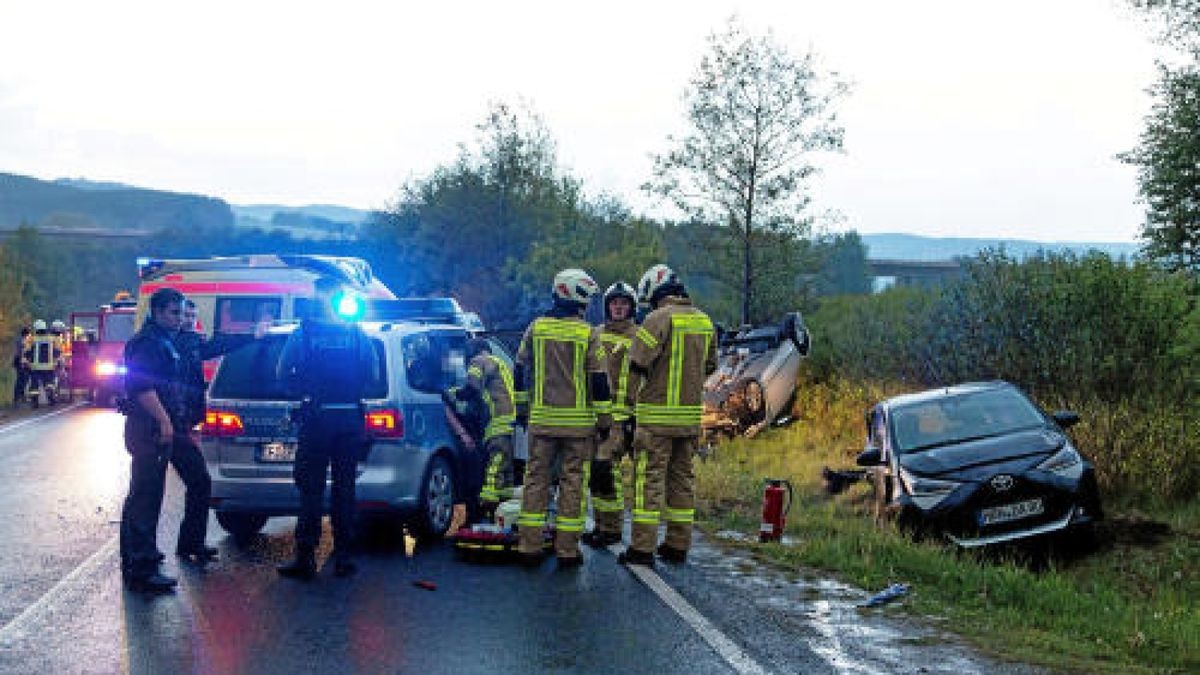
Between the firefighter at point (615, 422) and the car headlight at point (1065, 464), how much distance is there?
3601 mm

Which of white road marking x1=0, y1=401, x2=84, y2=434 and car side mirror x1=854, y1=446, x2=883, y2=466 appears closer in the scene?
car side mirror x1=854, y1=446, x2=883, y2=466

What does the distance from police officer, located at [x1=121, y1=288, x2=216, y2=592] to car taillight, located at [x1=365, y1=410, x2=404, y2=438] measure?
135 cm

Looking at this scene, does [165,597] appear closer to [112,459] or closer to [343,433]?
[343,433]

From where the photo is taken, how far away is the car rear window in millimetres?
9516

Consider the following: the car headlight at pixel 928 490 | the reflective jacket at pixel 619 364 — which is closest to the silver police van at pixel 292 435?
the reflective jacket at pixel 619 364

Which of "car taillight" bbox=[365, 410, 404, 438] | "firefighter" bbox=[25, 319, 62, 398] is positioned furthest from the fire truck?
"car taillight" bbox=[365, 410, 404, 438]

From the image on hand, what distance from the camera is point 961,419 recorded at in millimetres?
12312

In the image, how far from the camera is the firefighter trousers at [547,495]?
29.8 ft

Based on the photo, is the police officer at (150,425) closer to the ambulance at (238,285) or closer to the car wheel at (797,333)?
the ambulance at (238,285)

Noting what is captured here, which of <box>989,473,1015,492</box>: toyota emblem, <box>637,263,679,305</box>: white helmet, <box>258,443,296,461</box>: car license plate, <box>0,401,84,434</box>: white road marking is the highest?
<box>637,263,679,305</box>: white helmet

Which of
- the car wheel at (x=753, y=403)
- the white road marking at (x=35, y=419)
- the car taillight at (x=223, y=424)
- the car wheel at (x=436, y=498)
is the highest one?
the car taillight at (x=223, y=424)

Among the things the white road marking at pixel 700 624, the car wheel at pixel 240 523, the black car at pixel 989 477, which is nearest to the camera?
the white road marking at pixel 700 624

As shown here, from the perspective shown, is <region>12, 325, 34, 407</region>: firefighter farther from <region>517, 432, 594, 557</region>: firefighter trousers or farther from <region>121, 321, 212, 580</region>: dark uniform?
<region>517, 432, 594, 557</region>: firefighter trousers

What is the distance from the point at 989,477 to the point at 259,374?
579 cm
